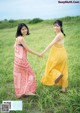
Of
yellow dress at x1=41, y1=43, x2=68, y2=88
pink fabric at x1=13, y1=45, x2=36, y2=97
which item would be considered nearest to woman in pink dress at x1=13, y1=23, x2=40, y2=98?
pink fabric at x1=13, y1=45, x2=36, y2=97

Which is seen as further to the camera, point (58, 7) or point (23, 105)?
point (58, 7)

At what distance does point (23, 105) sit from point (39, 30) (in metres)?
3.66

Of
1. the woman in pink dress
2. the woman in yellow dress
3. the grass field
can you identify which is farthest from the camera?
the woman in yellow dress

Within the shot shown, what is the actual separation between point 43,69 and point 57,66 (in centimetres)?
105

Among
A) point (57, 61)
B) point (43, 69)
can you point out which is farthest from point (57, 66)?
point (43, 69)

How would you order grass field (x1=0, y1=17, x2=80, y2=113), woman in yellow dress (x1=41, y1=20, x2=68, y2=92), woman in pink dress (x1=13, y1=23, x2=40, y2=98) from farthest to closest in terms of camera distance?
woman in yellow dress (x1=41, y1=20, x2=68, y2=92), woman in pink dress (x1=13, y1=23, x2=40, y2=98), grass field (x1=0, y1=17, x2=80, y2=113)

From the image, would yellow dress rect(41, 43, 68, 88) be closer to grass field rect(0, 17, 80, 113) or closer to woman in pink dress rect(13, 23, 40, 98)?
grass field rect(0, 17, 80, 113)

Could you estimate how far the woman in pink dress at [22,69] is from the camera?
4324 millimetres

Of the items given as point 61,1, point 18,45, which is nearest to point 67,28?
point 61,1

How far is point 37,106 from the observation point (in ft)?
13.4

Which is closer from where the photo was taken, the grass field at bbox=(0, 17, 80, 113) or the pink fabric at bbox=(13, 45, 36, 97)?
the grass field at bbox=(0, 17, 80, 113)

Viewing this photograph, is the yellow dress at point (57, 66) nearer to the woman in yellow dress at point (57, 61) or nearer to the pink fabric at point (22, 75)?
the woman in yellow dress at point (57, 61)

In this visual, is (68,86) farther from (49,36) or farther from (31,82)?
(49,36)

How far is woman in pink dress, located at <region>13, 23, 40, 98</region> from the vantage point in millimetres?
4324
